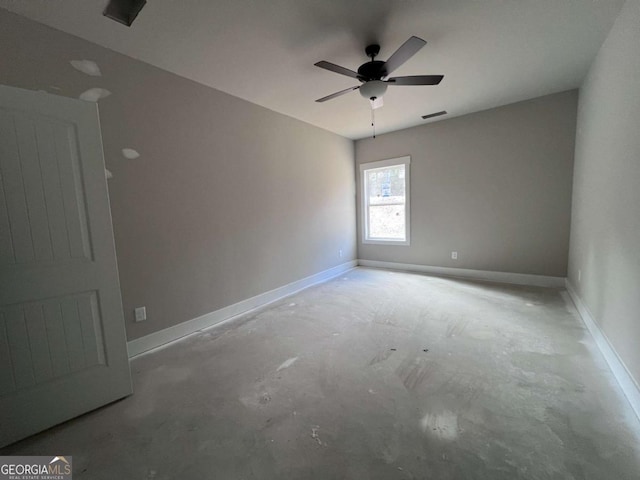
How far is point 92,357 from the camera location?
5.75ft

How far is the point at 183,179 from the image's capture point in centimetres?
278

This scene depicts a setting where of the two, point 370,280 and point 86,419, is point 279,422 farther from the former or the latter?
point 370,280

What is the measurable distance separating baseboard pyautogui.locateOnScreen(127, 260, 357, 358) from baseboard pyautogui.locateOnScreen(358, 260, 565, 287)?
5.31 ft

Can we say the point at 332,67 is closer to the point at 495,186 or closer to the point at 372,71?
the point at 372,71

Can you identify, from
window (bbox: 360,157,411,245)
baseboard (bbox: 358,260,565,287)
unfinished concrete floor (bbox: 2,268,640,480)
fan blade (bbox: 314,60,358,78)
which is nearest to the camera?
unfinished concrete floor (bbox: 2,268,640,480)

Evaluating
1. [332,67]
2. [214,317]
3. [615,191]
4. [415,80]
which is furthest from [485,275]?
[214,317]

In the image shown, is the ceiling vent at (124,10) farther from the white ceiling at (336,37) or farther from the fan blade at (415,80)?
the fan blade at (415,80)

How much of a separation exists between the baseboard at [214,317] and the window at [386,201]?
1.63 metres

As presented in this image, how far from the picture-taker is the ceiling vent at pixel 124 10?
1.79 m

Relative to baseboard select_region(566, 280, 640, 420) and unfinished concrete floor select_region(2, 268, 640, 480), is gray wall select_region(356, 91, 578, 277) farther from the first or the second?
unfinished concrete floor select_region(2, 268, 640, 480)

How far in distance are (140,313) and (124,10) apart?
2416 mm

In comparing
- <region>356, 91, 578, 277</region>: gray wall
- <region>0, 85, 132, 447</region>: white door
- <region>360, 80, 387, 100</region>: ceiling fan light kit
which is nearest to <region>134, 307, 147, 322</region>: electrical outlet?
<region>0, 85, 132, 447</region>: white door

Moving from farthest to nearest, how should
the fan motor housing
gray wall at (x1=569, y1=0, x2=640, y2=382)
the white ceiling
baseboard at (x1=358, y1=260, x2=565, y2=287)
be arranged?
1. baseboard at (x1=358, y1=260, x2=565, y2=287)
2. the fan motor housing
3. the white ceiling
4. gray wall at (x1=569, y1=0, x2=640, y2=382)

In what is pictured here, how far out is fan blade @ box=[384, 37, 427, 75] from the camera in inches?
72.1
